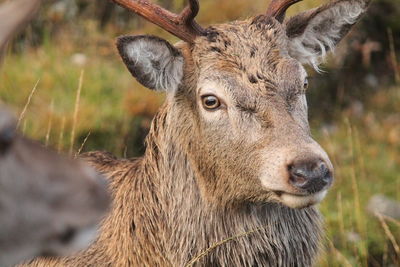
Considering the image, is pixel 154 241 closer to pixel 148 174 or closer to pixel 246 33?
pixel 148 174

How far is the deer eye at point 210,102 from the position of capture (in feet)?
16.6

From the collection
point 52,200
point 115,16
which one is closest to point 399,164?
point 115,16

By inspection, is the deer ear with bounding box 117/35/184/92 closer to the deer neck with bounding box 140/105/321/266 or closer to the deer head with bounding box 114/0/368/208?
the deer head with bounding box 114/0/368/208

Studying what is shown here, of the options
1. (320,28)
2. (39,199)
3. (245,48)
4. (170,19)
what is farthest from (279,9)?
(39,199)

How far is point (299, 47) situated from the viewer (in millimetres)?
5535

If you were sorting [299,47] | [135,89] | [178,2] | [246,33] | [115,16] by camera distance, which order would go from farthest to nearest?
[115,16] → [178,2] → [135,89] → [299,47] → [246,33]

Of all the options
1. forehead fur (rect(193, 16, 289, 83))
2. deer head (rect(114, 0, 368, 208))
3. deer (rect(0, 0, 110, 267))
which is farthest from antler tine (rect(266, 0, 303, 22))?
deer (rect(0, 0, 110, 267))

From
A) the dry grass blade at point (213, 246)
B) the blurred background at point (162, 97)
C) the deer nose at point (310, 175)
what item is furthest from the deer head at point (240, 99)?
the blurred background at point (162, 97)

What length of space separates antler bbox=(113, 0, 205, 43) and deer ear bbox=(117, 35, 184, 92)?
105 mm

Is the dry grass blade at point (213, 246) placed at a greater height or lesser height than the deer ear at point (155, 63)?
lesser

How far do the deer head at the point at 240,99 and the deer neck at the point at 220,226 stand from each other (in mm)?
77

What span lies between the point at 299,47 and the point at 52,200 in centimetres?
240

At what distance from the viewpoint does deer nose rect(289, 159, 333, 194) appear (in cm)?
453

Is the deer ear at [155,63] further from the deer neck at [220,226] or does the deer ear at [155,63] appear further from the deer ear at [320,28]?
the deer ear at [320,28]
